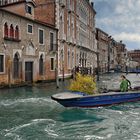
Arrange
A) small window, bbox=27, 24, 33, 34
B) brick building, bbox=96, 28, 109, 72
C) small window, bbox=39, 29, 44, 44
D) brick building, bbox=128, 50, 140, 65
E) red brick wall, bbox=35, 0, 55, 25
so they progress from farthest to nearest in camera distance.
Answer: brick building, bbox=128, 50, 140, 65
brick building, bbox=96, 28, 109, 72
red brick wall, bbox=35, 0, 55, 25
small window, bbox=39, 29, 44, 44
small window, bbox=27, 24, 33, 34

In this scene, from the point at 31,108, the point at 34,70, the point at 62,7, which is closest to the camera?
the point at 31,108

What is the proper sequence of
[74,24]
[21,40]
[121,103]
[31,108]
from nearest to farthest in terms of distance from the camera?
[31,108] < [121,103] < [21,40] < [74,24]

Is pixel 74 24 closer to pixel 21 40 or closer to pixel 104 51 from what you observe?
pixel 21 40

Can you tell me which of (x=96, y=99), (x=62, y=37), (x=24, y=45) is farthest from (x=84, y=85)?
(x=62, y=37)

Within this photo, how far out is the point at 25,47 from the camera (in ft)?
67.5

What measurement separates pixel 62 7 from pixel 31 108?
18.6m

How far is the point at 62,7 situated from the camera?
92.2 ft

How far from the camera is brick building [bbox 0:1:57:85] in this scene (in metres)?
18.2

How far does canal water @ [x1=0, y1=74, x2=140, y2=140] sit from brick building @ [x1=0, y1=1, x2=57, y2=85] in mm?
6719

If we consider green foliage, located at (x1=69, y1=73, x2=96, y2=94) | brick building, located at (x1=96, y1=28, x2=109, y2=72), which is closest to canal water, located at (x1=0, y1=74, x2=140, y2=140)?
green foliage, located at (x1=69, y1=73, x2=96, y2=94)

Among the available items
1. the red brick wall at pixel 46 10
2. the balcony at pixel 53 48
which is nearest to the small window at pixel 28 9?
the red brick wall at pixel 46 10

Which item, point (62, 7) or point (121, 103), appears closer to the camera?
point (121, 103)

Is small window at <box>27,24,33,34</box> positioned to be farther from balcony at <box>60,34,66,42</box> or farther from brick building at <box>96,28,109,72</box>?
brick building at <box>96,28,109,72</box>

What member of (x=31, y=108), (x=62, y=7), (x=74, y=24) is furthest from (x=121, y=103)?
(x=74, y=24)
